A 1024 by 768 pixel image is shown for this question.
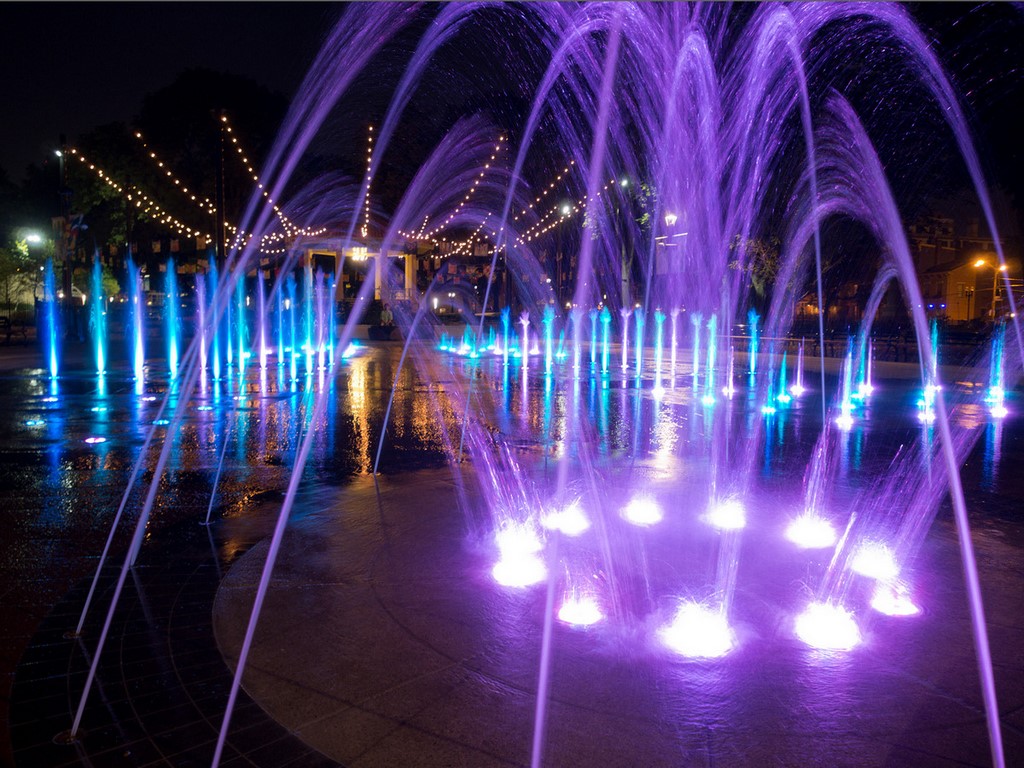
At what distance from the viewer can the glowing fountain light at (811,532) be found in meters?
6.21

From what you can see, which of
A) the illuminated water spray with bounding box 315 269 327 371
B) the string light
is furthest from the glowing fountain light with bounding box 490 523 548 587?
the string light

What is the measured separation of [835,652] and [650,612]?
108cm

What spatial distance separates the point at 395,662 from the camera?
409 cm

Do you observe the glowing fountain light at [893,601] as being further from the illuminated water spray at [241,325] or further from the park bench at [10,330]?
the park bench at [10,330]

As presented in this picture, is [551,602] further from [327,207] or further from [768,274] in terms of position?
[327,207]

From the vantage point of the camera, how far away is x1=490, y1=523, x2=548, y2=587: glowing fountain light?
5.37m

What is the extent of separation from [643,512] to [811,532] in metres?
1.50

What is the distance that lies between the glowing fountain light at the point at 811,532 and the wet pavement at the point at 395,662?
74cm

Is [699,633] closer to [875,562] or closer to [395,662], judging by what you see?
[395,662]

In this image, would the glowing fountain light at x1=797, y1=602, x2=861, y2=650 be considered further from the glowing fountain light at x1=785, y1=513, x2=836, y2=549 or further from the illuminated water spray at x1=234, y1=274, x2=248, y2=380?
the illuminated water spray at x1=234, y1=274, x2=248, y2=380

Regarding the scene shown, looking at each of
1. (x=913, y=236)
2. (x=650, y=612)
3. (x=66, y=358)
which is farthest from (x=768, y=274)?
(x=650, y=612)

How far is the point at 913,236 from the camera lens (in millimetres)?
34844

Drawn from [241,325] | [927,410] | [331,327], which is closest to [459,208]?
[331,327]

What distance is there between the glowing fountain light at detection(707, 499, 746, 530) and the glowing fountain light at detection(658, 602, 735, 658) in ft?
6.66
